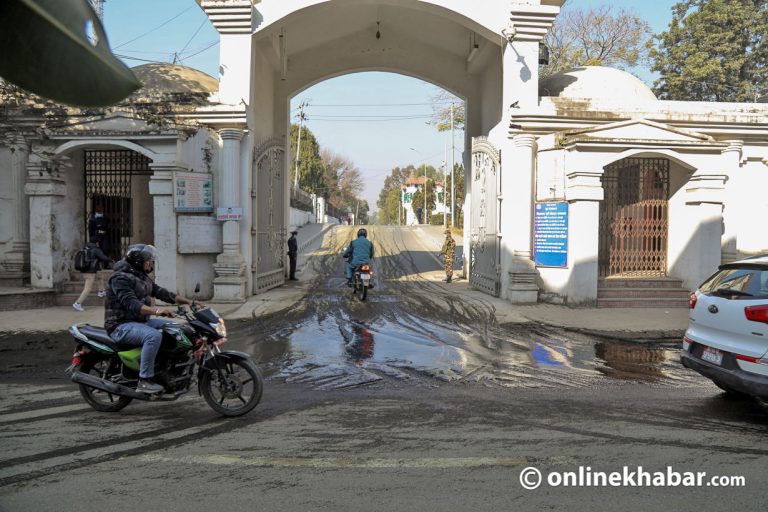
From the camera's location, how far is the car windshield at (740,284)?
523 cm

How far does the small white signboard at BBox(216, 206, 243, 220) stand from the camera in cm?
1231

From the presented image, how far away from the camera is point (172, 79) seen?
544 inches

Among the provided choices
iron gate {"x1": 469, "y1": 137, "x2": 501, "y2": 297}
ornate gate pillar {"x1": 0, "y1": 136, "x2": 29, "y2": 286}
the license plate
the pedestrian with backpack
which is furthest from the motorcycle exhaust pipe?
iron gate {"x1": 469, "y1": 137, "x2": 501, "y2": 297}

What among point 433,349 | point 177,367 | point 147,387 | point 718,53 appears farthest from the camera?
point 718,53

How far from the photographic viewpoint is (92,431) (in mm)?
4711

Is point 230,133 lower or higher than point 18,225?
higher

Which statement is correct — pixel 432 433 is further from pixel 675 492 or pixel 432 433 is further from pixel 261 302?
pixel 261 302

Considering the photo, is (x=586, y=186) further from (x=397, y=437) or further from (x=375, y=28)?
(x=397, y=437)

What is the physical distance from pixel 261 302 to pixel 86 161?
224 inches

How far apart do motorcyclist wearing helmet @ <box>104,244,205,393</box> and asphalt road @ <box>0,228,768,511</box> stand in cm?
54

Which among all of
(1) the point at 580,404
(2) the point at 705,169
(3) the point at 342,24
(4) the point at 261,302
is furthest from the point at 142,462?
(3) the point at 342,24

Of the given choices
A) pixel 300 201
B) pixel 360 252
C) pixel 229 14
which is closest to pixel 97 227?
pixel 229 14

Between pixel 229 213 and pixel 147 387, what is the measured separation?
303 inches

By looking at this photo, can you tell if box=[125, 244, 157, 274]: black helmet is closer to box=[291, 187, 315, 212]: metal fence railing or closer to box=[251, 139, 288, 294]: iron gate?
box=[251, 139, 288, 294]: iron gate
